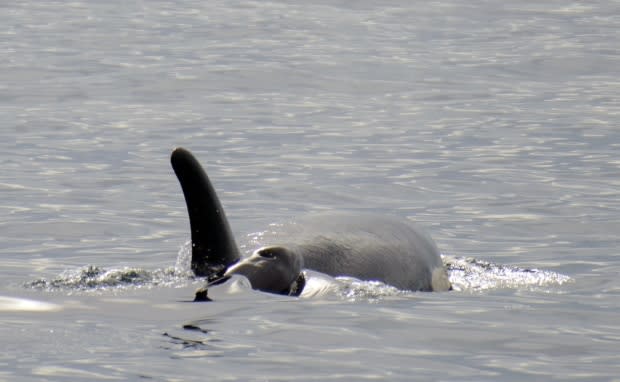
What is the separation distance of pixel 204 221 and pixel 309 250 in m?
0.77

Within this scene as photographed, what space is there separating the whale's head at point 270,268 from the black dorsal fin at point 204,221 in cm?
28

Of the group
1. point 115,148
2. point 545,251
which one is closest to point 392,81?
point 115,148

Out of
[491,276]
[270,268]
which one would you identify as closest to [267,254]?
[270,268]

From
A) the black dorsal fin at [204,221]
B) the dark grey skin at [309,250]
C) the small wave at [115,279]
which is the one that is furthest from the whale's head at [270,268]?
the small wave at [115,279]

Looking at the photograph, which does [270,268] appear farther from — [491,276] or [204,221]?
[491,276]

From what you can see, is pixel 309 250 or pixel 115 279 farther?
pixel 115 279

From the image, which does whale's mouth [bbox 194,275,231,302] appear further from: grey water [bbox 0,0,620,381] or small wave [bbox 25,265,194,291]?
small wave [bbox 25,265,194,291]

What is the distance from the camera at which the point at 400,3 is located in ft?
130

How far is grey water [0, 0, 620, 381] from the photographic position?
707 centimetres

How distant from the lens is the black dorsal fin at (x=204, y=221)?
796 centimetres

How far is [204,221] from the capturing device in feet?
26.1

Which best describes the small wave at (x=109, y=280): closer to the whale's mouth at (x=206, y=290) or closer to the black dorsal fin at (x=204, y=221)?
the black dorsal fin at (x=204, y=221)

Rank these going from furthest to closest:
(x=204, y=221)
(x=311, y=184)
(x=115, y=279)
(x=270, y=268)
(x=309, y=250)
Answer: (x=311, y=184)
(x=115, y=279)
(x=309, y=250)
(x=204, y=221)
(x=270, y=268)

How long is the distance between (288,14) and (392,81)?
13424 mm
